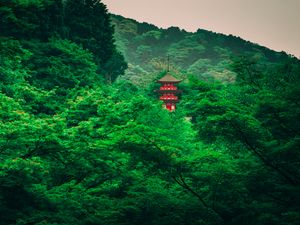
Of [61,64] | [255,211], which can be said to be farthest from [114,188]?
[61,64]

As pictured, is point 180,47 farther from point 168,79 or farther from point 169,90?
point 168,79

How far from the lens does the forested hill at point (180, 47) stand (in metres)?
86.3

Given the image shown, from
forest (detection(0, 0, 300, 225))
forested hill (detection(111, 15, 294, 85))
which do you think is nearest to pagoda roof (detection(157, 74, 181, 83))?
forest (detection(0, 0, 300, 225))

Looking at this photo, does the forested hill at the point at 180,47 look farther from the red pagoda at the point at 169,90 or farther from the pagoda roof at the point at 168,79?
the pagoda roof at the point at 168,79

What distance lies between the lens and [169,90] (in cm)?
4388

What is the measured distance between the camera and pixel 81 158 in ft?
36.3

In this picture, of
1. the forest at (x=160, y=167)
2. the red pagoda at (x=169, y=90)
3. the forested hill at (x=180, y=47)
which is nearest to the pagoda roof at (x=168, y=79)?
the red pagoda at (x=169, y=90)

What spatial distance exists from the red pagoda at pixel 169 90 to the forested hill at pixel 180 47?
31.9 meters

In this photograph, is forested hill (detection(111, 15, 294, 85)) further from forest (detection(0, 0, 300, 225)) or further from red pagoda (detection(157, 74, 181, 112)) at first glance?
forest (detection(0, 0, 300, 225))

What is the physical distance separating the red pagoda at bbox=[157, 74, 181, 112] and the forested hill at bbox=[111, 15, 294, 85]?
31875 millimetres

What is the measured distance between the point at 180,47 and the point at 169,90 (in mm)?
51577

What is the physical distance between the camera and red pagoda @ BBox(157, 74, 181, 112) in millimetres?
43562

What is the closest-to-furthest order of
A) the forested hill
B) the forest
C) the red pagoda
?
the forest
the red pagoda
the forested hill

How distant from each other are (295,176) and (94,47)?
843 inches
